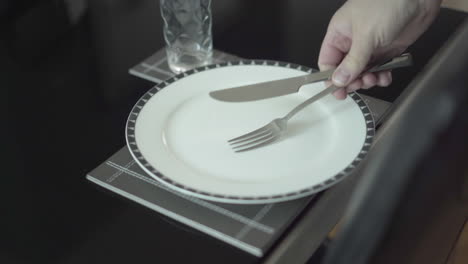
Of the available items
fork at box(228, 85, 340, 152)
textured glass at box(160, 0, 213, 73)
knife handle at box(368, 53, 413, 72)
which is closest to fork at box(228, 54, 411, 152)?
fork at box(228, 85, 340, 152)

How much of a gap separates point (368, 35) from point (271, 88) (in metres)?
0.16

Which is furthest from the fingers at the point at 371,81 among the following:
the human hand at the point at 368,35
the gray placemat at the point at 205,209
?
the gray placemat at the point at 205,209

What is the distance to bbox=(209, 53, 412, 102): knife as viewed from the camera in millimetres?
802

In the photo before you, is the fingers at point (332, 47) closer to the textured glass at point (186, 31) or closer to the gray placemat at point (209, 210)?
the textured glass at point (186, 31)

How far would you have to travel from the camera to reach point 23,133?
0.81m

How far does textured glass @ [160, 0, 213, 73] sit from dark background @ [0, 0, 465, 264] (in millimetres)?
57

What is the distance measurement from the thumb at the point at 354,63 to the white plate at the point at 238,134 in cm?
3

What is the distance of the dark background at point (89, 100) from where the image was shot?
2.15ft

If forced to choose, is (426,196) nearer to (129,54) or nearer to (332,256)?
(332,256)

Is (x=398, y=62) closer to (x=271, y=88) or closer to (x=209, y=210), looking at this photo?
(x=271, y=88)

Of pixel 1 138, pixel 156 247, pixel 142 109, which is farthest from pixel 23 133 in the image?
pixel 156 247

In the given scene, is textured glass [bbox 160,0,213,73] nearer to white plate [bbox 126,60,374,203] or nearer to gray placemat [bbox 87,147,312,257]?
white plate [bbox 126,60,374,203]

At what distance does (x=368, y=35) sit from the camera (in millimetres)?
865

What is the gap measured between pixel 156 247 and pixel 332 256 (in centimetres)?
26
